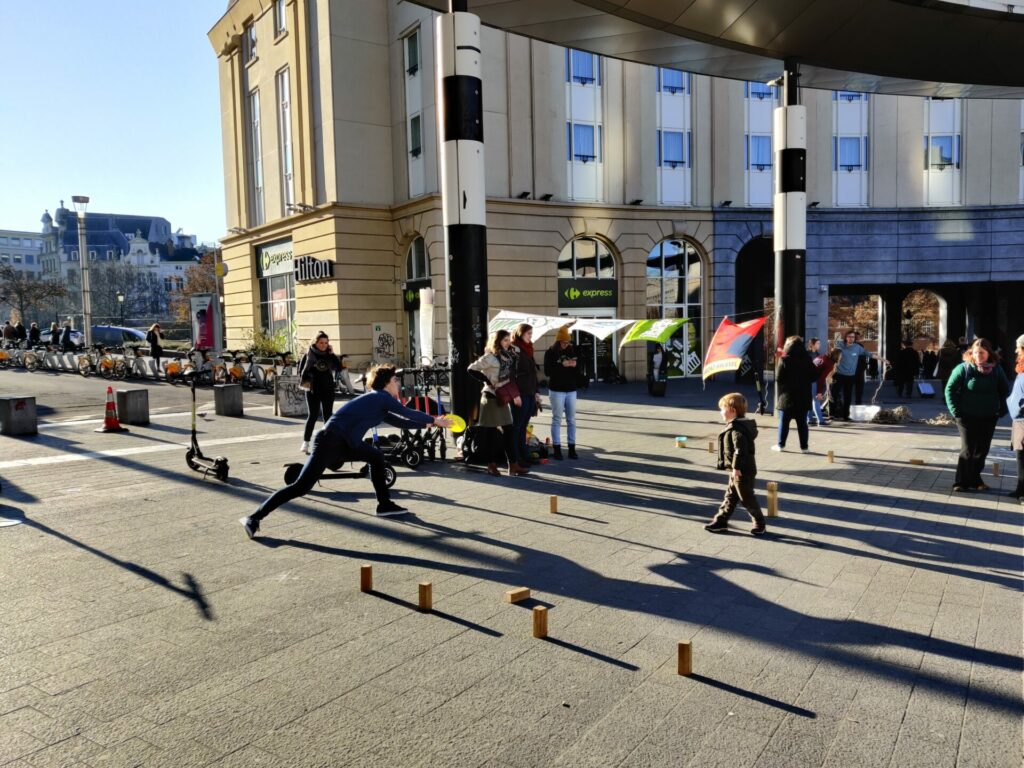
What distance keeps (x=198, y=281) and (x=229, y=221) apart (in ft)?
123

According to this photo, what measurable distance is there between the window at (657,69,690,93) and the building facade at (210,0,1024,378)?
7 centimetres

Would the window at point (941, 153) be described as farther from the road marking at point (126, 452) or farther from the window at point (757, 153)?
the road marking at point (126, 452)

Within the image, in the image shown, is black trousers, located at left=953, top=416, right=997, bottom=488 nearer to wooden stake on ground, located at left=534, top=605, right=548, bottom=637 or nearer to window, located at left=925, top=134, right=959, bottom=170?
wooden stake on ground, located at left=534, top=605, right=548, bottom=637

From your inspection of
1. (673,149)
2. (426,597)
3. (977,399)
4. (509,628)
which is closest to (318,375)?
(426,597)

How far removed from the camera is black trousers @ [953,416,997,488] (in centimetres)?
901

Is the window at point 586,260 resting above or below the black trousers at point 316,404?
above

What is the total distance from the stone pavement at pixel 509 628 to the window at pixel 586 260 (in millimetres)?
18598

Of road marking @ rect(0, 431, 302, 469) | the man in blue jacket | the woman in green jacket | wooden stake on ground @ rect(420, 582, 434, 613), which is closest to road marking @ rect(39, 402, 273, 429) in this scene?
road marking @ rect(0, 431, 302, 469)

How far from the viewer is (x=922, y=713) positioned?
392 cm

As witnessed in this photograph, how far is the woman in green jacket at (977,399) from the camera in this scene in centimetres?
899

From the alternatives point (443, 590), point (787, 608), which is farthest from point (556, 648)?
point (787, 608)

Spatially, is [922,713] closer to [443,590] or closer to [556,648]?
[556,648]

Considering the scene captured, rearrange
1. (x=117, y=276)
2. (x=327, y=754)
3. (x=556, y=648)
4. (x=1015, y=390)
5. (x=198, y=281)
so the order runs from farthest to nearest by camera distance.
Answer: (x=117, y=276)
(x=198, y=281)
(x=1015, y=390)
(x=556, y=648)
(x=327, y=754)

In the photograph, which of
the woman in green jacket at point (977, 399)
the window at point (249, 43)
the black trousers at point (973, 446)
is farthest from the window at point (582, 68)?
the black trousers at point (973, 446)
